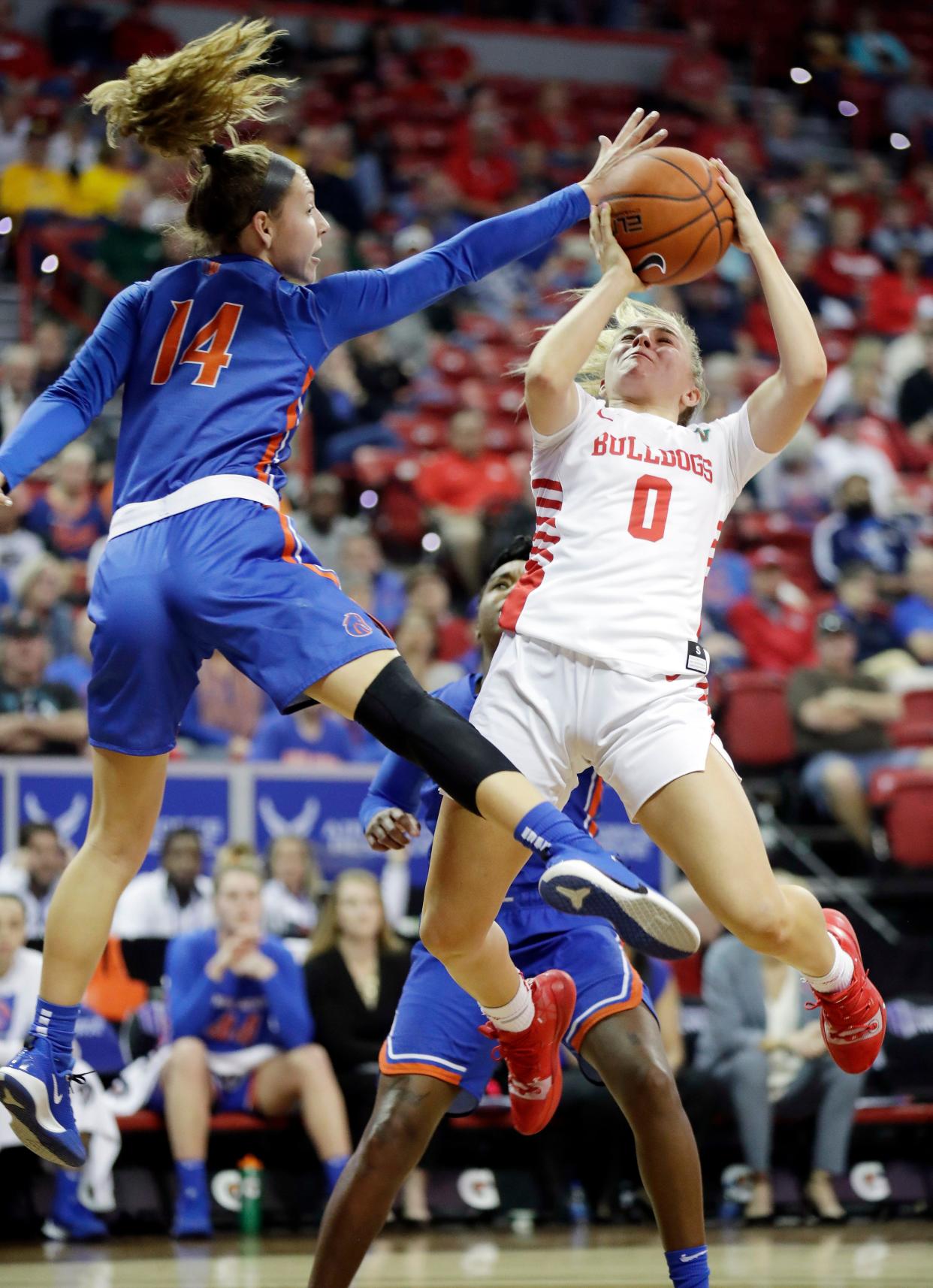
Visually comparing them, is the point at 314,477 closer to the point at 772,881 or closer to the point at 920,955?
the point at 920,955

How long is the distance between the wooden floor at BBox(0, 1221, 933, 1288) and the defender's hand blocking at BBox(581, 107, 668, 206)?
348cm

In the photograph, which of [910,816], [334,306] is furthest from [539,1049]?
[910,816]

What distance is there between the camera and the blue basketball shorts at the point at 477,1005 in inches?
189

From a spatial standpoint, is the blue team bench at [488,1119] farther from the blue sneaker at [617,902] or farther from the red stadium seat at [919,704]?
the blue sneaker at [617,902]

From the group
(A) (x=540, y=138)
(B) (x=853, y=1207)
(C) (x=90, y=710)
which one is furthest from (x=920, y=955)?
(A) (x=540, y=138)

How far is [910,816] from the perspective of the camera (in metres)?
9.48

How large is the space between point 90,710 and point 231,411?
813 millimetres

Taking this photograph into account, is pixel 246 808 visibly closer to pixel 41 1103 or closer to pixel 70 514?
pixel 70 514

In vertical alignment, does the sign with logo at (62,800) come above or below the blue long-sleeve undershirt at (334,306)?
below

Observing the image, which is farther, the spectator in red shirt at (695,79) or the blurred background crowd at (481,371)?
the spectator in red shirt at (695,79)

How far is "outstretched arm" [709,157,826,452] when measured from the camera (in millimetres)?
4406

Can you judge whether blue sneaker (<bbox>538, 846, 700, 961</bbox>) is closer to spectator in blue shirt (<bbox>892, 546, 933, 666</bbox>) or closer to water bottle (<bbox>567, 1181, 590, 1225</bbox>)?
water bottle (<bbox>567, 1181, 590, 1225</bbox>)

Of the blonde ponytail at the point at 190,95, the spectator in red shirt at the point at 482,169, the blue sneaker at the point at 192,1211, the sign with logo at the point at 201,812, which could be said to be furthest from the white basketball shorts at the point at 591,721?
the spectator in red shirt at the point at 482,169

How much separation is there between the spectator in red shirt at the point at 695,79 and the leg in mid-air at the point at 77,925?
1465 centimetres
